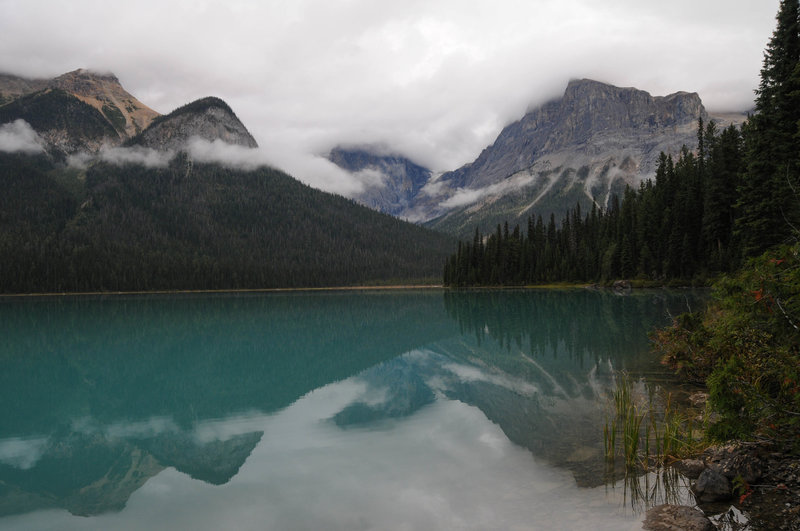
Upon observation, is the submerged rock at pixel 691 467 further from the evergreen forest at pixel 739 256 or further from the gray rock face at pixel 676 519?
the gray rock face at pixel 676 519

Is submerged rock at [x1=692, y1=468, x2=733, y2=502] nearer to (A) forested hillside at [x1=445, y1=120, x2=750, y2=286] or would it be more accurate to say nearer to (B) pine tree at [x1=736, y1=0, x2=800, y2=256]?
(B) pine tree at [x1=736, y1=0, x2=800, y2=256]

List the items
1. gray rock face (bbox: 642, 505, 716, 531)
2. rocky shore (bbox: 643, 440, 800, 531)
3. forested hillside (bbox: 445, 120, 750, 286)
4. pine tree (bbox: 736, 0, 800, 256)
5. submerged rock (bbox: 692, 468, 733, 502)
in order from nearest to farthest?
rocky shore (bbox: 643, 440, 800, 531)
gray rock face (bbox: 642, 505, 716, 531)
submerged rock (bbox: 692, 468, 733, 502)
pine tree (bbox: 736, 0, 800, 256)
forested hillside (bbox: 445, 120, 750, 286)

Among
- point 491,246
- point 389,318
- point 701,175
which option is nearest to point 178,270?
point 491,246

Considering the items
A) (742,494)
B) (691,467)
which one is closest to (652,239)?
(691,467)

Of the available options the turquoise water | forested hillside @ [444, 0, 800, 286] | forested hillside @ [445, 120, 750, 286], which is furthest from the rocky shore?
forested hillside @ [445, 120, 750, 286]

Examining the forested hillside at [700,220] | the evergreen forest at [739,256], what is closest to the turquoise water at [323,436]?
the evergreen forest at [739,256]

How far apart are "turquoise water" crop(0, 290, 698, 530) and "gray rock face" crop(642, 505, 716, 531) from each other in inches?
17.6

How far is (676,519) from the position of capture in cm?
804

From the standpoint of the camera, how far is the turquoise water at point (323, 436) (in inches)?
404

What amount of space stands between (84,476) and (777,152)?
4526 cm

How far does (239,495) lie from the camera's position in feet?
37.2

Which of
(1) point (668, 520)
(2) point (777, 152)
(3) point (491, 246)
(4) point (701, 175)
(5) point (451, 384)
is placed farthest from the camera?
(3) point (491, 246)

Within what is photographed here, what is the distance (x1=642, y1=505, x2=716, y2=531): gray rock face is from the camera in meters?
7.73

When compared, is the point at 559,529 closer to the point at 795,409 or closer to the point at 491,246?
the point at 795,409
